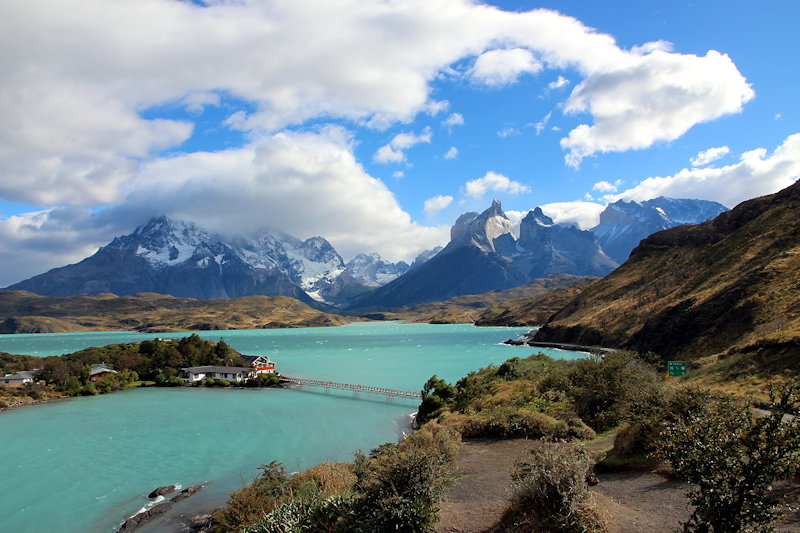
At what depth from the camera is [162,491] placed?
Answer: 1137 inches

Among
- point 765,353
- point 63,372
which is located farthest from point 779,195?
point 63,372

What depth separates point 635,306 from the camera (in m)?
98.9

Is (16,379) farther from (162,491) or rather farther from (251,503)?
(251,503)

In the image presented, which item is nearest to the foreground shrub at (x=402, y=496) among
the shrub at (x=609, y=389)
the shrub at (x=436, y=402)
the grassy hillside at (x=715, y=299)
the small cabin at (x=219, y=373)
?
the shrub at (x=609, y=389)

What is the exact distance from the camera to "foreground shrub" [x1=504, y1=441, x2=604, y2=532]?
336 inches

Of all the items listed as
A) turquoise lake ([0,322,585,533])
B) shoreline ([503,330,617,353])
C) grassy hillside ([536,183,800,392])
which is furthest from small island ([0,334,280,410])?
grassy hillside ([536,183,800,392])

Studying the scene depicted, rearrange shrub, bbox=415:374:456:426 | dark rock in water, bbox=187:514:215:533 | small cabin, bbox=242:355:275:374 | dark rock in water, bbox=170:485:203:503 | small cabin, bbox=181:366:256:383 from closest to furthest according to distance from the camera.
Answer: dark rock in water, bbox=187:514:215:533
dark rock in water, bbox=170:485:203:503
shrub, bbox=415:374:456:426
small cabin, bbox=181:366:256:383
small cabin, bbox=242:355:275:374

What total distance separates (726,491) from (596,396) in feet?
67.7

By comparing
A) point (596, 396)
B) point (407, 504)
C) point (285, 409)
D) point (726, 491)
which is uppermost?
point (726, 491)

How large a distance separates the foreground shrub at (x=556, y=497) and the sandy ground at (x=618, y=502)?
3.26ft

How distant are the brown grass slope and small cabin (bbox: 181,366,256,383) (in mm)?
72710

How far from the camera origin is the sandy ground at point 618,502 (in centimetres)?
973

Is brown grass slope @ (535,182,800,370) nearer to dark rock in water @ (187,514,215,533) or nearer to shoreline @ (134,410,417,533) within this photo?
dark rock in water @ (187,514,215,533)

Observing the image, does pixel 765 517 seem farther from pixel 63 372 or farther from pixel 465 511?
pixel 63 372
